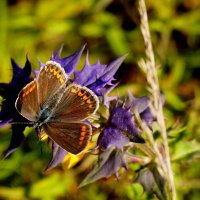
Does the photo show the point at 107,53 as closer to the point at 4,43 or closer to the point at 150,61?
the point at 4,43

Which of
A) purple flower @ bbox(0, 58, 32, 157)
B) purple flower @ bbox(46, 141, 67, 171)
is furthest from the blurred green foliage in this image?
purple flower @ bbox(46, 141, 67, 171)

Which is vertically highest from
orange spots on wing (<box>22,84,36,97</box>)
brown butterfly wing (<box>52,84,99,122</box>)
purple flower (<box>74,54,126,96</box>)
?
orange spots on wing (<box>22,84,36,97</box>)

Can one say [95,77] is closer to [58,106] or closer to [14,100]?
[58,106]

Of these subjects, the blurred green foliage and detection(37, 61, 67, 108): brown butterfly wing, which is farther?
the blurred green foliage

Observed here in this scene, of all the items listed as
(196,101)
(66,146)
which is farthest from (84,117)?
(196,101)

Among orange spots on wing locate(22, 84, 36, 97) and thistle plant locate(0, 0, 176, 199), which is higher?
orange spots on wing locate(22, 84, 36, 97)

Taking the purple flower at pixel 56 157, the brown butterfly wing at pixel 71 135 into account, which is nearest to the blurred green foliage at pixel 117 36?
the purple flower at pixel 56 157

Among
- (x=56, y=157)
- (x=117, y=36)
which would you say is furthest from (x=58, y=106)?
(x=117, y=36)

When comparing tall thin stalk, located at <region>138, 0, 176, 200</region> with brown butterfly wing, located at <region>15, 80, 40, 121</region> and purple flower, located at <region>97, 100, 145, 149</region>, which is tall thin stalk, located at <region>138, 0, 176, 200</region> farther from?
brown butterfly wing, located at <region>15, 80, 40, 121</region>
